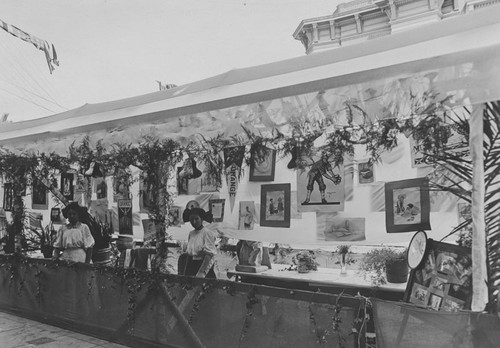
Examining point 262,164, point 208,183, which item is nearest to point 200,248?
point 208,183

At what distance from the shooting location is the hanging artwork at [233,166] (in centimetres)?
539

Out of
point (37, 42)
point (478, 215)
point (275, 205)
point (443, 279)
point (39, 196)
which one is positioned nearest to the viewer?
point (478, 215)

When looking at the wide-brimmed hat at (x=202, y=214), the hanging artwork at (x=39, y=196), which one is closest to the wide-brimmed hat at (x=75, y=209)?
the hanging artwork at (x=39, y=196)

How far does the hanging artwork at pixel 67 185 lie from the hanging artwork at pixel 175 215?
226cm

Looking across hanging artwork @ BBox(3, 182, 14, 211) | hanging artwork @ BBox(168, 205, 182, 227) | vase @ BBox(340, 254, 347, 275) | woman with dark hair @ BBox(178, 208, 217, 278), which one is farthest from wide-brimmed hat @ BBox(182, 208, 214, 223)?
hanging artwork @ BBox(3, 182, 14, 211)

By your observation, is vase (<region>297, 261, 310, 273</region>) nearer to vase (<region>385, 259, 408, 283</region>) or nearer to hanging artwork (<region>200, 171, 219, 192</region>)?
vase (<region>385, 259, 408, 283</region>)

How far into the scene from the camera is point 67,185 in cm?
716

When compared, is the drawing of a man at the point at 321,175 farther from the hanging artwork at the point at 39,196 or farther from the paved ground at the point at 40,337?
the hanging artwork at the point at 39,196

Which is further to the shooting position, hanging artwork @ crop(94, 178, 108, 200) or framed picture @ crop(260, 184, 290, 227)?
hanging artwork @ crop(94, 178, 108, 200)

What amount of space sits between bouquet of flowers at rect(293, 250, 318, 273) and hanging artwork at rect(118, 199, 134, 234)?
8.68 feet

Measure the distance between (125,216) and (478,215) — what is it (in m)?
4.87

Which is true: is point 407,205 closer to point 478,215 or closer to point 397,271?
point 478,215

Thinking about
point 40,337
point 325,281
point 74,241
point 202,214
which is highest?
point 202,214

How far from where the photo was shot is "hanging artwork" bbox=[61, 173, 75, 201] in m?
7.11
